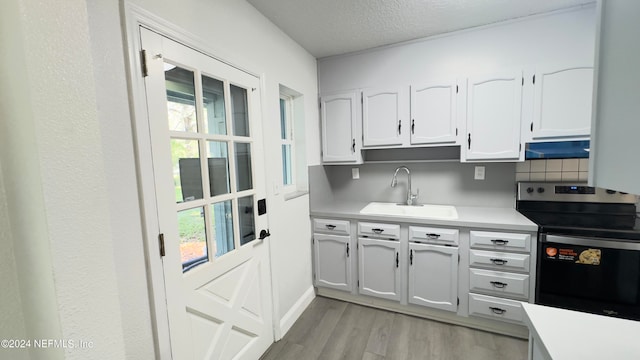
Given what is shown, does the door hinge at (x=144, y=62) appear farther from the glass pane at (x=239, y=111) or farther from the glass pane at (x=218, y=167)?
the glass pane at (x=239, y=111)

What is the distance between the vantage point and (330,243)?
2.41 metres

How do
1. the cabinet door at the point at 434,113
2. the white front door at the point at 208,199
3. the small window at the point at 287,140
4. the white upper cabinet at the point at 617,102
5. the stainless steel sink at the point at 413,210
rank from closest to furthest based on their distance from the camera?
the white upper cabinet at the point at 617,102 → the white front door at the point at 208,199 → the cabinet door at the point at 434,113 → the small window at the point at 287,140 → the stainless steel sink at the point at 413,210

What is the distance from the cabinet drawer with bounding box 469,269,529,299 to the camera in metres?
1.80

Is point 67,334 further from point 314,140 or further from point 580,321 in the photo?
point 314,140

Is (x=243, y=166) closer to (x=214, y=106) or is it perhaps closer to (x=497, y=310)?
(x=214, y=106)

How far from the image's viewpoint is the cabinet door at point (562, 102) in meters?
1.81

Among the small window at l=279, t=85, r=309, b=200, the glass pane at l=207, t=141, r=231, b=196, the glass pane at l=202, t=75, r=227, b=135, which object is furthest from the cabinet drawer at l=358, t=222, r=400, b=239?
the glass pane at l=202, t=75, r=227, b=135

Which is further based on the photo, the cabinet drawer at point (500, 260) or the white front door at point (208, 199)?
the cabinet drawer at point (500, 260)

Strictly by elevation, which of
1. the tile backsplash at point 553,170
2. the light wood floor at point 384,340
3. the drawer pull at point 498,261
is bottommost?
the light wood floor at point 384,340

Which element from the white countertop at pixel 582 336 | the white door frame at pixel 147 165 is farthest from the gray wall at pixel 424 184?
the white countertop at pixel 582 336

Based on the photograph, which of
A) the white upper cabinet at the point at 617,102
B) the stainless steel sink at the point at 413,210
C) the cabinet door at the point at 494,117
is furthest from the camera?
the stainless steel sink at the point at 413,210

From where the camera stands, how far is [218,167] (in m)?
1.42

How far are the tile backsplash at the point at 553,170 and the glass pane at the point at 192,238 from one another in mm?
2581

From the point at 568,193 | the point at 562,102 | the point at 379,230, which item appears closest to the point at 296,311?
the point at 379,230
